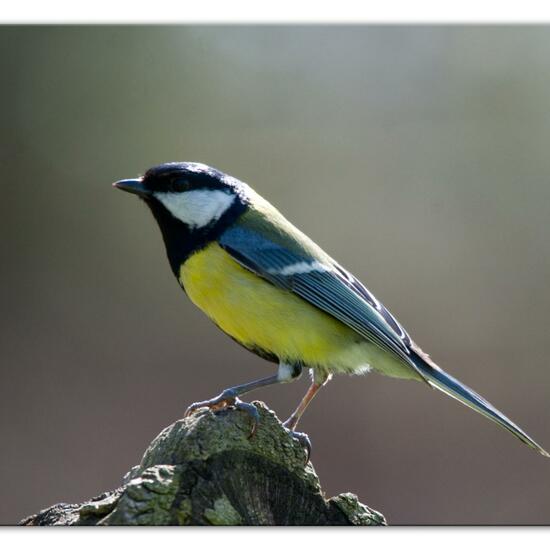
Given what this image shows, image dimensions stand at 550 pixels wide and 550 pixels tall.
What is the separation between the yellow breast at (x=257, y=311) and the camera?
189 centimetres

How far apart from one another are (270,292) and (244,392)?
0.25 meters

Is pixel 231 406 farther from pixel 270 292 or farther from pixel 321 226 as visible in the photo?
pixel 321 226

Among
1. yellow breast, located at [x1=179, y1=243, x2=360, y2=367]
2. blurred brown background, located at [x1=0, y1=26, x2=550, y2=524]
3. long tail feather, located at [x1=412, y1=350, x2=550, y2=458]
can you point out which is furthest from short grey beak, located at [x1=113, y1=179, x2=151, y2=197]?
long tail feather, located at [x1=412, y1=350, x2=550, y2=458]

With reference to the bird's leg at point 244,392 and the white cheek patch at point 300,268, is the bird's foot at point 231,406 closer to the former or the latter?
the bird's leg at point 244,392

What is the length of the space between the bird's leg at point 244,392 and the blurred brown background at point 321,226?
1.43 ft

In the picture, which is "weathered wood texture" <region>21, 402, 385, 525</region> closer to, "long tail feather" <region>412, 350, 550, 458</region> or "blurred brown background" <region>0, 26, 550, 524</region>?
"long tail feather" <region>412, 350, 550, 458</region>

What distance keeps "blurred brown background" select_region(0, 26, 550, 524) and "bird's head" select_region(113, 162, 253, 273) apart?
0.49 metres

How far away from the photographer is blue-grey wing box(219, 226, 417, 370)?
1.96 meters

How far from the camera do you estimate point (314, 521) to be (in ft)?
5.27

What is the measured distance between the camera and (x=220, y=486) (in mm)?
1477

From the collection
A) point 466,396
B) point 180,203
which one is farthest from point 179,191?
point 466,396

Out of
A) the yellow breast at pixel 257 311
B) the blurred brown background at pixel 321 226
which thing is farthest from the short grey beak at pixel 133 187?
the blurred brown background at pixel 321 226

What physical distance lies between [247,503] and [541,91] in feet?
4.99
